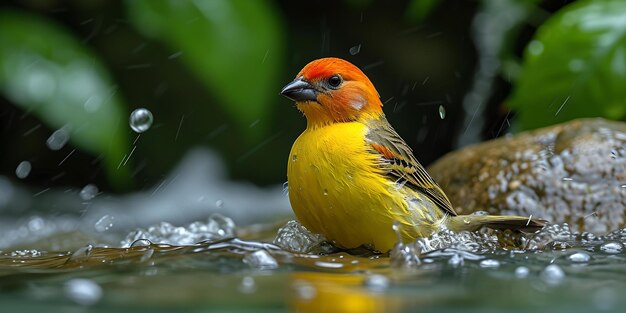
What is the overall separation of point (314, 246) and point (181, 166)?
12.1ft

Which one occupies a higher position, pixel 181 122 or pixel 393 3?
pixel 393 3

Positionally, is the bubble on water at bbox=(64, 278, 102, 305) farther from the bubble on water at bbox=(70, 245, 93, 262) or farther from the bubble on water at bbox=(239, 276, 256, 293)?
the bubble on water at bbox=(70, 245, 93, 262)

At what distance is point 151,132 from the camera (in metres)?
6.99

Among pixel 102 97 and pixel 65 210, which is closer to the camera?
pixel 102 97

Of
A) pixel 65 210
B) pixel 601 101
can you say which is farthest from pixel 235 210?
pixel 601 101

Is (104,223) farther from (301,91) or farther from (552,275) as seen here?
(552,275)

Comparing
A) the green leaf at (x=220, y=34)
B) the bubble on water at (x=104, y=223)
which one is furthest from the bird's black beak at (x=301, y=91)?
the bubble on water at (x=104, y=223)

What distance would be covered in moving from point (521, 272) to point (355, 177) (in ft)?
3.22

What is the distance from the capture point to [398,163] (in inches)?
148

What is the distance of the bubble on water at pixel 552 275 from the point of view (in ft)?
8.02

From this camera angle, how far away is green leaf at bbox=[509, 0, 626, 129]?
466 cm

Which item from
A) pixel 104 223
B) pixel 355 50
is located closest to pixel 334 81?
pixel 104 223

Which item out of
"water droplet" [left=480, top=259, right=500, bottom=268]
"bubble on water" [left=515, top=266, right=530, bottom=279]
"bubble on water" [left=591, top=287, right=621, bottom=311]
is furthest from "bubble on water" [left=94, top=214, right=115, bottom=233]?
"bubble on water" [left=591, top=287, right=621, bottom=311]

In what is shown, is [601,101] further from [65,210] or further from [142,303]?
[65,210]
